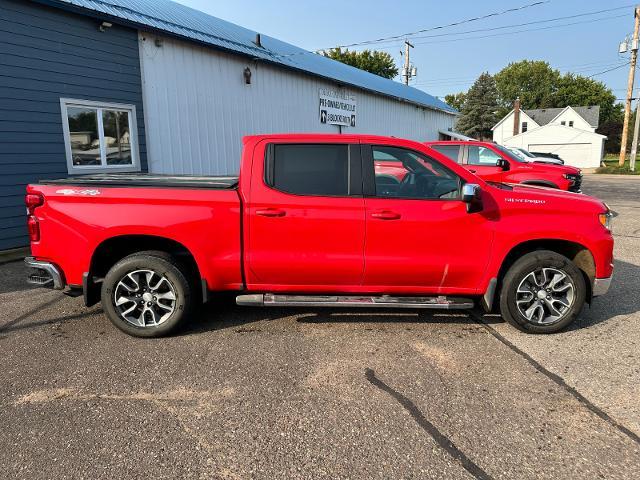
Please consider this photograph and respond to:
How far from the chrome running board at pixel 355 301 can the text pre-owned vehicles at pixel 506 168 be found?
21.9 ft

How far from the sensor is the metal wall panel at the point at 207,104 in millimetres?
9383

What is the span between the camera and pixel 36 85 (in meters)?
7.27

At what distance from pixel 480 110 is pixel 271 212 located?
65.2 m

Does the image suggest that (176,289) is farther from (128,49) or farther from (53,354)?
(128,49)

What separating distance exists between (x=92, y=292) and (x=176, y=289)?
83cm

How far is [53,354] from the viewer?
378 cm

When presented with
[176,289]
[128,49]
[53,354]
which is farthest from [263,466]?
[128,49]

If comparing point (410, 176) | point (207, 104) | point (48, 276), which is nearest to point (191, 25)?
point (207, 104)

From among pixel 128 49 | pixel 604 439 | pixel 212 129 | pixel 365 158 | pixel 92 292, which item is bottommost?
pixel 604 439

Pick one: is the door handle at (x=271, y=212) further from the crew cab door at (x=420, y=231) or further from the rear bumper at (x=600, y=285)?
the rear bumper at (x=600, y=285)

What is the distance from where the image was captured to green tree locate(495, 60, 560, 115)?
8606 centimetres

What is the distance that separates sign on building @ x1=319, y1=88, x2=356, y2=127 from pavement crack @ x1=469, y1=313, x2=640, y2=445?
12758mm

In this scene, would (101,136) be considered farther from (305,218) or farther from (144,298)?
(305,218)

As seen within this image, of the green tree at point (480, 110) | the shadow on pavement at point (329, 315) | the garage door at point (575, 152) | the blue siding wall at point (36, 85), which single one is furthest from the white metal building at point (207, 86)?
the green tree at point (480, 110)
